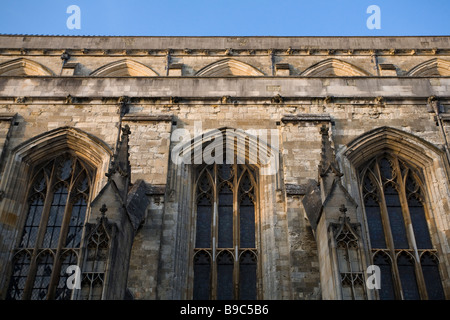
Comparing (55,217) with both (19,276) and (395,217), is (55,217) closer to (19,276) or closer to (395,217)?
(19,276)

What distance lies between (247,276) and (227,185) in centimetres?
241

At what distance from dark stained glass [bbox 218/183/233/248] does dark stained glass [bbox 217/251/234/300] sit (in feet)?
1.01

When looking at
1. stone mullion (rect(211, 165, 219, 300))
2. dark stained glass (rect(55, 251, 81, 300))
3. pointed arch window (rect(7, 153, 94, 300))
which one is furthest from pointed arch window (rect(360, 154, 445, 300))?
pointed arch window (rect(7, 153, 94, 300))

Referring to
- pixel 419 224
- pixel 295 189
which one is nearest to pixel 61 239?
pixel 295 189

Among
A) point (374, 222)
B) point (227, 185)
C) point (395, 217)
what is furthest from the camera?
point (227, 185)

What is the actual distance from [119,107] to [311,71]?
8.80m

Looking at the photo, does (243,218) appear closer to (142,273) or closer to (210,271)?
(210,271)

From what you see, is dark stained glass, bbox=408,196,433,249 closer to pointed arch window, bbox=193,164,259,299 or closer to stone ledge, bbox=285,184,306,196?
stone ledge, bbox=285,184,306,196

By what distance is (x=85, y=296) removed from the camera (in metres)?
8.73

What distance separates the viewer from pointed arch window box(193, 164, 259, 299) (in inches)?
466

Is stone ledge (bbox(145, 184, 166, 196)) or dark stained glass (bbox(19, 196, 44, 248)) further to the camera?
dark stained glass (bbox(19, 196, 44, 248))

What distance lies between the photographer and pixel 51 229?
12859 mm

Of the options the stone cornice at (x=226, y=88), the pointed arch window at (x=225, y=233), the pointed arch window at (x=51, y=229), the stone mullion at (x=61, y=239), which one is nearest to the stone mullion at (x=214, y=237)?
the pointed arch window at (x=225, y=233)

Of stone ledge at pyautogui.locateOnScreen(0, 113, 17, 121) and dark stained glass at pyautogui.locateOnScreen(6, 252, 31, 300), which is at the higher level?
stone ledge at pyautogui.locateOnScreen(0, 113, 17, 121)
